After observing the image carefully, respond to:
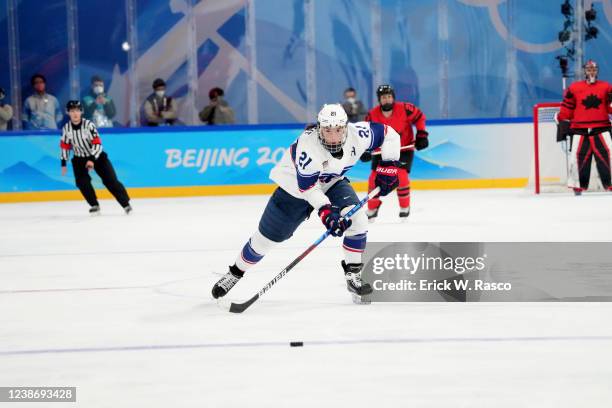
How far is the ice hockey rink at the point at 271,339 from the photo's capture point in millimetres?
3254

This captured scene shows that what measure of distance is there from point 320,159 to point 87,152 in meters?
6.14

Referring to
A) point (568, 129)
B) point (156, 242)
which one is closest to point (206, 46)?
point (568, 129)

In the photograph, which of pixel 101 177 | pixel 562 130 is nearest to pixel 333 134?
pixel 101 177

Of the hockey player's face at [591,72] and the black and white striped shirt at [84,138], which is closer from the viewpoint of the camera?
the black and white striped shirt at [84,138]

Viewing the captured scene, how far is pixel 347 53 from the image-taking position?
599 inches

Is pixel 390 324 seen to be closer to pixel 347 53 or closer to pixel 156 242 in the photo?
pixel 156 242

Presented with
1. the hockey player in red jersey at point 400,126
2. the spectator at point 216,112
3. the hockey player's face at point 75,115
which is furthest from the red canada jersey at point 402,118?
the spectator at point 216,112

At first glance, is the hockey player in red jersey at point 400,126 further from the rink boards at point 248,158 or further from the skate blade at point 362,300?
the skate blade at point 362,300

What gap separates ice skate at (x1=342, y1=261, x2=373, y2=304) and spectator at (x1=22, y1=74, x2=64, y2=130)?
880 centimetres

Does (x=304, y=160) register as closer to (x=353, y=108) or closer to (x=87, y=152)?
(x=87, y=152)

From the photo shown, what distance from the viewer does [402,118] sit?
363 inches

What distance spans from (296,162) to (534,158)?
7.86 meters

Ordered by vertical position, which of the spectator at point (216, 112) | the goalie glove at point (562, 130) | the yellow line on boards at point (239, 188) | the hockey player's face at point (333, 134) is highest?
the hockey player's face at point (333, 134)

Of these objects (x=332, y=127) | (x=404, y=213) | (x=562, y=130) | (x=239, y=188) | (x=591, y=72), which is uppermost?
(x=591, y=72)
